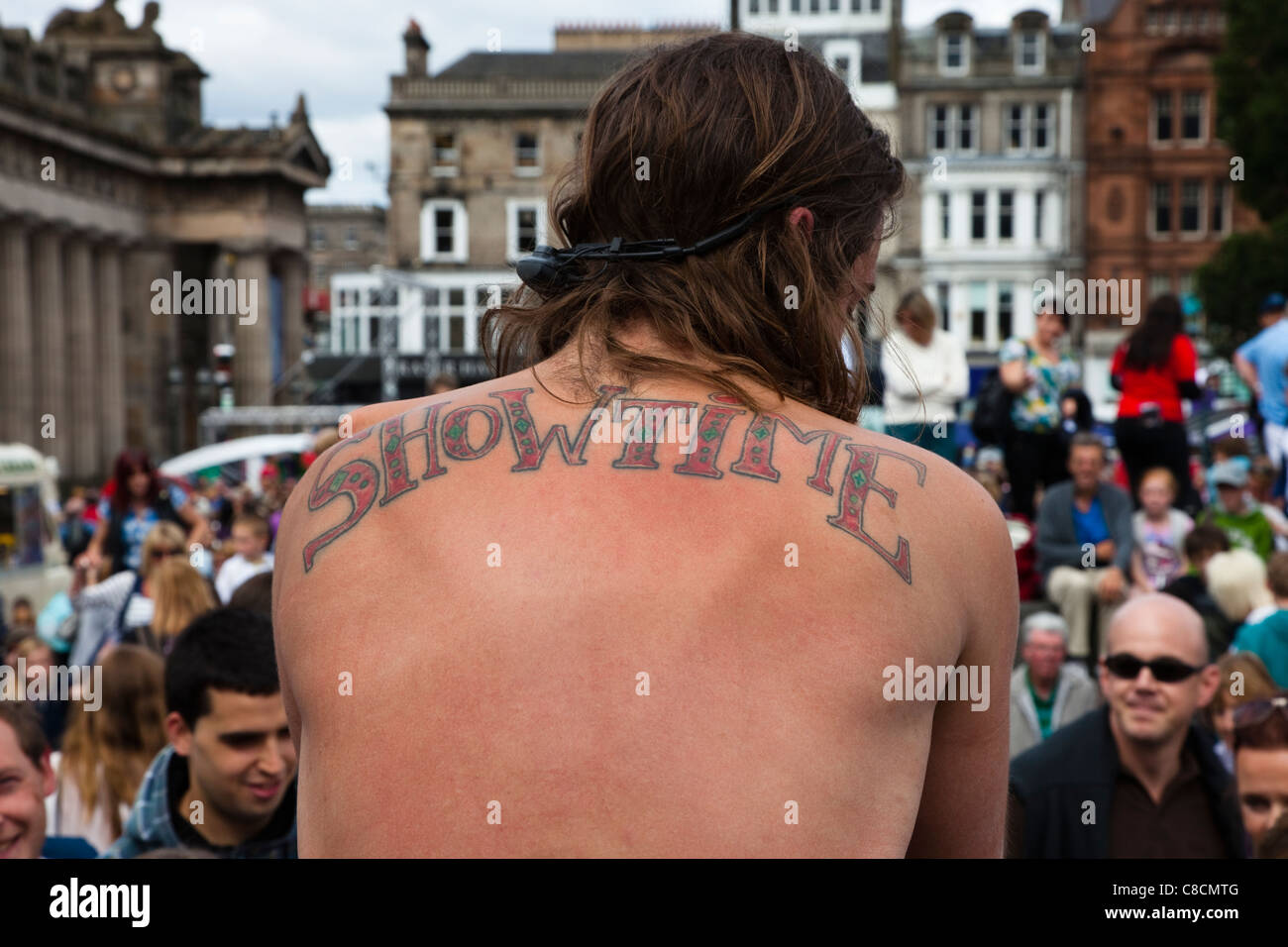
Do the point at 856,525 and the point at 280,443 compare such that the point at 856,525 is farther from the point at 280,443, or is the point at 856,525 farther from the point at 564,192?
the point at 280,443

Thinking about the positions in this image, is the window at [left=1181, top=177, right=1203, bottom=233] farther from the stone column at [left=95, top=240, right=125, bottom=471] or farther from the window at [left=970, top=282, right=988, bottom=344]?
the stone column at [left=95, top=240, right=125, bottom=471]

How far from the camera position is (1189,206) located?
5809 cm

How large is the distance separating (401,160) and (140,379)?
15.8 m

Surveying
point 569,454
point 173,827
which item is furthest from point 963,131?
point 569,454

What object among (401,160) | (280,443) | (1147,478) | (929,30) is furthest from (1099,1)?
(1147,478)

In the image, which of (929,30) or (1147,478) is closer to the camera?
(1147,478)

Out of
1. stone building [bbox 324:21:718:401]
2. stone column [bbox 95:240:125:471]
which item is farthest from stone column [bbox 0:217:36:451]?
stone building [bbox 324:21:718:401]

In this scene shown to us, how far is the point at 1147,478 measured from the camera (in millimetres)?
9859

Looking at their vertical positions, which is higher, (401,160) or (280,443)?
(401,160)

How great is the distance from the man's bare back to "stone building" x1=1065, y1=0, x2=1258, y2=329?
5798cm

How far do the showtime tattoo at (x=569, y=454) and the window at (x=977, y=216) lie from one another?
60558 mm

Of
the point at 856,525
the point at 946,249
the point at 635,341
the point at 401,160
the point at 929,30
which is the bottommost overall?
the point at 856,525
